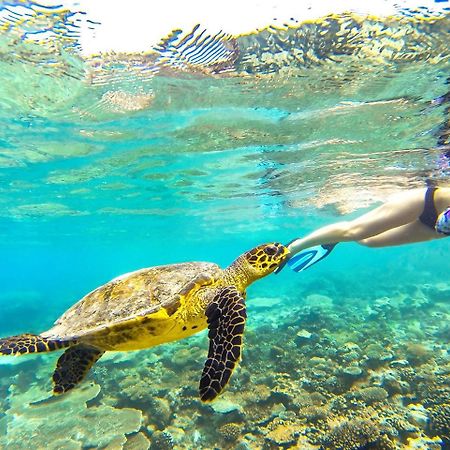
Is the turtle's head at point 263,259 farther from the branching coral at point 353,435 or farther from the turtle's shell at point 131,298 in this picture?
the branching coral at point 353,435

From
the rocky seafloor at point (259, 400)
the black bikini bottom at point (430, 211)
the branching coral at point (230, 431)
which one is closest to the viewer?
the rocky seafloor at point (259, 400)

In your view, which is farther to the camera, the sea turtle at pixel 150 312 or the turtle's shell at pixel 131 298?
the turtle's shell at pixel 131 298

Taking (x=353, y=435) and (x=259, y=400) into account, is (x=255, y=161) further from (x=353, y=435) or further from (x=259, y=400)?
(x=353, y=435)

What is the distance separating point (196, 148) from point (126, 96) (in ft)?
13.6

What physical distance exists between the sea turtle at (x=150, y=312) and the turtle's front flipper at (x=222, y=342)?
0.5 inches

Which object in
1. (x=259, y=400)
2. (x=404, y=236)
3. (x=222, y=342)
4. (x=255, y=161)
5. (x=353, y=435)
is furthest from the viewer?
(x=255, y=161)

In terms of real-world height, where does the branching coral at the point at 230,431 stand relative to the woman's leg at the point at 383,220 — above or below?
below

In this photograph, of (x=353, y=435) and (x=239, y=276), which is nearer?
(x=239, y=276)

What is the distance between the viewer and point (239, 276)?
15.0 ft

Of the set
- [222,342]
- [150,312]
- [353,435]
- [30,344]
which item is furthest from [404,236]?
[30,344]

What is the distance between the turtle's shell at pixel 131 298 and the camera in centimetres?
411

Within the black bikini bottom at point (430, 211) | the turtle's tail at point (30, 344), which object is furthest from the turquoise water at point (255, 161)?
the turtle's tail at point (30, 344)

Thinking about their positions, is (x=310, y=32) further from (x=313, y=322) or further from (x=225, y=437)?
(x=313, y=322)

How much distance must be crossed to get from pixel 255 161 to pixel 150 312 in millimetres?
10533
